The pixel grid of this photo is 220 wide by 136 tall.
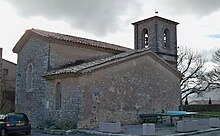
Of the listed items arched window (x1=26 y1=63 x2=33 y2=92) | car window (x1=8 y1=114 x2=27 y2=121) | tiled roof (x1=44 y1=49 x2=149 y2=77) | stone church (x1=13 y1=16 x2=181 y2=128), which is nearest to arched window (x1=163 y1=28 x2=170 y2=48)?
stone church (x1=13 y1=16 x2=181 y2=128)

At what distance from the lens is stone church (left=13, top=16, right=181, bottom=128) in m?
18.0

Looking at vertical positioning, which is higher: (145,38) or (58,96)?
(145,38)

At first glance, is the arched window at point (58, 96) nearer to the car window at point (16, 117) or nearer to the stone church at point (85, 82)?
the stone church at point (85, 82)

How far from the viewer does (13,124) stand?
16.0 metres

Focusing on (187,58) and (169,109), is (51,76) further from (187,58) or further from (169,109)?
(187,58)

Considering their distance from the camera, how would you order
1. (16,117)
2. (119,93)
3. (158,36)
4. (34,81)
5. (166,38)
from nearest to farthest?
1. (16,117)
2. (119,93)
3. (34,81)
4. (158,36)
5. (166,38)

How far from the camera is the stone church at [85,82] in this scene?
18031 millimetres

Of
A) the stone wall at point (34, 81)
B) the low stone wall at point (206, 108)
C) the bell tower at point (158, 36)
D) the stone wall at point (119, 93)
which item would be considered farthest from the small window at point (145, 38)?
the low stone wall at point (206, 108)

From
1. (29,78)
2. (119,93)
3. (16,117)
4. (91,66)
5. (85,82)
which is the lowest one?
(16,117)

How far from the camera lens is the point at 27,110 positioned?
2250 centimetres

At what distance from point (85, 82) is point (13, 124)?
4705mm

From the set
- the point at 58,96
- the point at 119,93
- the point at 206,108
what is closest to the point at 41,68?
the point at 58,96

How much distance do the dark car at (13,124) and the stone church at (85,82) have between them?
2.56m

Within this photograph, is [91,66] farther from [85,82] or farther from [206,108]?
[206,108]
